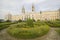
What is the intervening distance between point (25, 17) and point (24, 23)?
153 mm

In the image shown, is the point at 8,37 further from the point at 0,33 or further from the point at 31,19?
the point at 31,19

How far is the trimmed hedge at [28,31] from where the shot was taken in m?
2.65

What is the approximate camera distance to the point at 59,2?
9.45 ft

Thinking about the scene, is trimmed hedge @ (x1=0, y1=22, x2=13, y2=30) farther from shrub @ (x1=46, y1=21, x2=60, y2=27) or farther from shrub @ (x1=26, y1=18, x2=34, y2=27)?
shrub @ (x1=46, y1=21, x2=60, y2=27)

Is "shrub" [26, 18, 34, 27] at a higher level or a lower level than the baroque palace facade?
lower

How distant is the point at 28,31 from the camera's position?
2.66m

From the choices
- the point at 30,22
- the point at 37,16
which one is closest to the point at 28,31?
the point at 30,22

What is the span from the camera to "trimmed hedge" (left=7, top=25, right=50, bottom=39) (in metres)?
2.65

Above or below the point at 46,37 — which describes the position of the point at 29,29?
above

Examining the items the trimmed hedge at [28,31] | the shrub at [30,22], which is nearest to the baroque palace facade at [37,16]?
the shrub at [30,22]

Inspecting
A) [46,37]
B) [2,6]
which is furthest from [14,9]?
[46,37]

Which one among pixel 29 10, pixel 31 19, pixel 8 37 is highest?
pixel 29 10

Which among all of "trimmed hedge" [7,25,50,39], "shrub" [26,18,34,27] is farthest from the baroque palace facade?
"trimmed hedge" [7,25,50,39]

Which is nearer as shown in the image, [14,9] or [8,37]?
[8,37]
